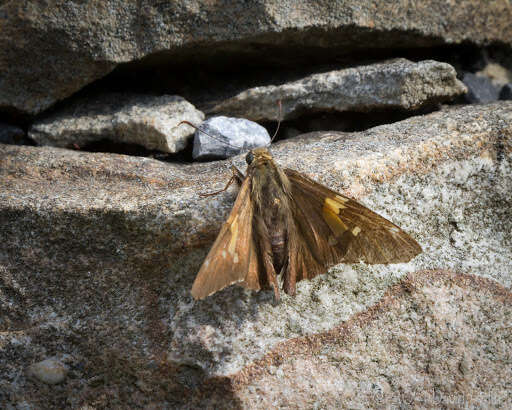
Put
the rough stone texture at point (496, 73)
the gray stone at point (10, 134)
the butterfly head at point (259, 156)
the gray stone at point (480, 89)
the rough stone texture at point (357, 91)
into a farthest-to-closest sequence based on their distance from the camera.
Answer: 1. the rough stone texture at point (496, 73)
2. the gray stone at point (480, 89)
3. the gray stone at point (10, 134)
4. the rough stone texture at point (357, 91)
5. the butterfly head at point (259, 156)

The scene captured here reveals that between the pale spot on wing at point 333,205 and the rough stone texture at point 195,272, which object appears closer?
the rough stone texture at point 195,272

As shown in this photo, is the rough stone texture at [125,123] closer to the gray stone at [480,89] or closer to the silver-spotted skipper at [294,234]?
the silver-spotted skipper at [294,234]

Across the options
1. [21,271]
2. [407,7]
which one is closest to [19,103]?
[21,271]

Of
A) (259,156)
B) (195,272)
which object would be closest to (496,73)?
(259,156)

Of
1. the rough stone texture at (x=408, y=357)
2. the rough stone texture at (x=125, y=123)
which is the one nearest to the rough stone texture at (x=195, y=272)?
the rough stone texture at (x=408, y=357)

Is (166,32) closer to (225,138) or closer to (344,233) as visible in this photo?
(225,138)

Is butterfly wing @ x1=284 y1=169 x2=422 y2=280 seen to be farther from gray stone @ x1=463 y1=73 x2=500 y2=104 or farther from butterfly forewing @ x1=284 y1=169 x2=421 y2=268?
gray stone @ x1=463 y1=73 x2=500 y2=104
